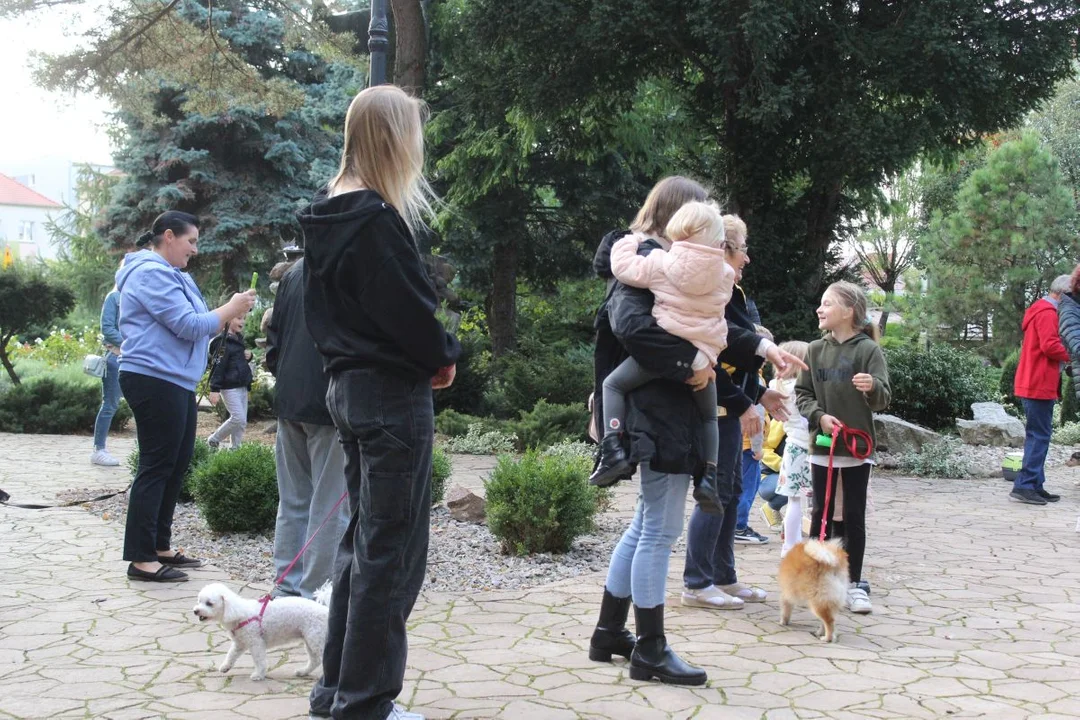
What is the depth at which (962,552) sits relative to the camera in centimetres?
691

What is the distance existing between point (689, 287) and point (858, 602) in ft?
7.70

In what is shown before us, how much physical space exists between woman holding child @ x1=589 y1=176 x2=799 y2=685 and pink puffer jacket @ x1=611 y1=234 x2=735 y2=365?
0.05m

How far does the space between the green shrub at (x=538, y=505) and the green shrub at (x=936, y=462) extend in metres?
6.24

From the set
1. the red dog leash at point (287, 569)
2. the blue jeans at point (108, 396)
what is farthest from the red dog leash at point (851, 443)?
the blue jeans at point (108, 396)

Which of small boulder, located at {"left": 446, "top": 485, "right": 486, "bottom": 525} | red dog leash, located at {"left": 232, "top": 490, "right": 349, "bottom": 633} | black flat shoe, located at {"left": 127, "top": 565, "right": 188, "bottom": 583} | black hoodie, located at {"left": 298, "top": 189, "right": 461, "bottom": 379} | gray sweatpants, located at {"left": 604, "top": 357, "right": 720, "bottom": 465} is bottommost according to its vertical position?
black flat shoe, located at {"left": 127, "top": 565, "right": 188, "bottom": 583}

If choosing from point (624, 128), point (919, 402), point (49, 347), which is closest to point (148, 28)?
point (624, 128)

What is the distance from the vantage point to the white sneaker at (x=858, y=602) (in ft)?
16.9

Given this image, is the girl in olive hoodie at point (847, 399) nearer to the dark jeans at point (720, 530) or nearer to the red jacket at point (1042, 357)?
the dark jeans at point (720, 530)

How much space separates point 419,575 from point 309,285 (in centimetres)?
100

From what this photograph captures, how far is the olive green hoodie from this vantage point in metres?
5.18

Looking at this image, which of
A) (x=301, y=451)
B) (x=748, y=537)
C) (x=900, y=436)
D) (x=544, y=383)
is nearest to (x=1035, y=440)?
(x=900, y=436)

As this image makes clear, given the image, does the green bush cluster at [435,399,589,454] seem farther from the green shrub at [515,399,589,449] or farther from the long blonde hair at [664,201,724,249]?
the long blonde hair at [664,201,724,249]

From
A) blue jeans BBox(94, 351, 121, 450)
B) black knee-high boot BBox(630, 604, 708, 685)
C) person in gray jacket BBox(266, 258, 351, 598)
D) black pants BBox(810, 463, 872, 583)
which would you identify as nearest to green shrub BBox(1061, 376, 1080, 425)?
black pants BBox(810, 463, 872, 583)

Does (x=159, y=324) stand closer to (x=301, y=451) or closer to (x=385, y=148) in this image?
(x=301, y=451)
